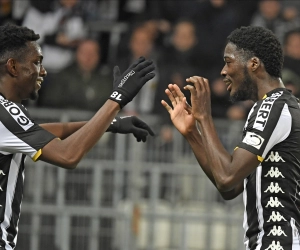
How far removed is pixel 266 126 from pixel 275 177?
347 mm

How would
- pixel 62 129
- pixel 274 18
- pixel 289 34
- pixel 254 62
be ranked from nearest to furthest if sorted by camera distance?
pixel 254 62, pixel 62 129, pixel 289 34, pixel 274 18

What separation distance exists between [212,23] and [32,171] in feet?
11.2

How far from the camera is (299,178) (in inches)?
207

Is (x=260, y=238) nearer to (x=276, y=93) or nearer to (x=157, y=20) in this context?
(x=276, y=93)

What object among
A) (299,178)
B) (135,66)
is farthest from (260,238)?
(135,66)

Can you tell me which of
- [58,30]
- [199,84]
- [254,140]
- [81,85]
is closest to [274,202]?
[254,140]

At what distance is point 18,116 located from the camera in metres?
5.30

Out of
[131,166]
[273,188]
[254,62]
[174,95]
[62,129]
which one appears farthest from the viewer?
[131,166]

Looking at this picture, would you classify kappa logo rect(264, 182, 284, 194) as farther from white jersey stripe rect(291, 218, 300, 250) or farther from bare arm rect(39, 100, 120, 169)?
bare arm rect(39, 100, 120, 169)

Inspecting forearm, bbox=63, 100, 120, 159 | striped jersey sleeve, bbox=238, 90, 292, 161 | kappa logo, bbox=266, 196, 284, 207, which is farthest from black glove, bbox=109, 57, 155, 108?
kappa logo, bbox=266, 196, 284, 207

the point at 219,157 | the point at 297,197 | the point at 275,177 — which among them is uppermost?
the point at 219,157

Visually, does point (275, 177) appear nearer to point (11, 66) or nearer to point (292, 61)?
point (11, 66)

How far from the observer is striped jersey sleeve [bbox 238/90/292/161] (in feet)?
16.8

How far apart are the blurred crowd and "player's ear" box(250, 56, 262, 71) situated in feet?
15.5
